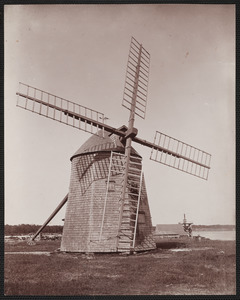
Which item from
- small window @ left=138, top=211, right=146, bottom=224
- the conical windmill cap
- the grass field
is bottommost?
the grass field

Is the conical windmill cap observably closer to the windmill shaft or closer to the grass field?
the windmill shaft

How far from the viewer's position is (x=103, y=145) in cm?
1602

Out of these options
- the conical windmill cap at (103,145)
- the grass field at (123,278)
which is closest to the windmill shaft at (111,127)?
the conical windmill cap at (103,145)

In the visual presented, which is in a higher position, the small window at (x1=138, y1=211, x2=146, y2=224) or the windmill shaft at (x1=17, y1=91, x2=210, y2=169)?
the windmill shaft at (x1=17, y1=91, x2=210, y2=169)

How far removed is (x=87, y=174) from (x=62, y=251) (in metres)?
4.49

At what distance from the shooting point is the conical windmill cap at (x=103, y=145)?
623 inches

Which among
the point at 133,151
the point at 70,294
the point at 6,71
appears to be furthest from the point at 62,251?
the point at 6,71

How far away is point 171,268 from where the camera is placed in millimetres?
10375

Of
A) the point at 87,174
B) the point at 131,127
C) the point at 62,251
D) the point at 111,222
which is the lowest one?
the point at 62,251

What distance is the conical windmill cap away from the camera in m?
15.8

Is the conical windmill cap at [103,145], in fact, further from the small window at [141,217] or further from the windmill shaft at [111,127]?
the small window at [141,217]

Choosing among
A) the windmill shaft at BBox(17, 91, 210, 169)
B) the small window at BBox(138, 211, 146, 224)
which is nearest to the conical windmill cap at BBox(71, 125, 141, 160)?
the windmill shaft at BBox(17, 91, 210, 169)

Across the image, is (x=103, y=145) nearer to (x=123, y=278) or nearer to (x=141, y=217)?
(x=141, y=217)
